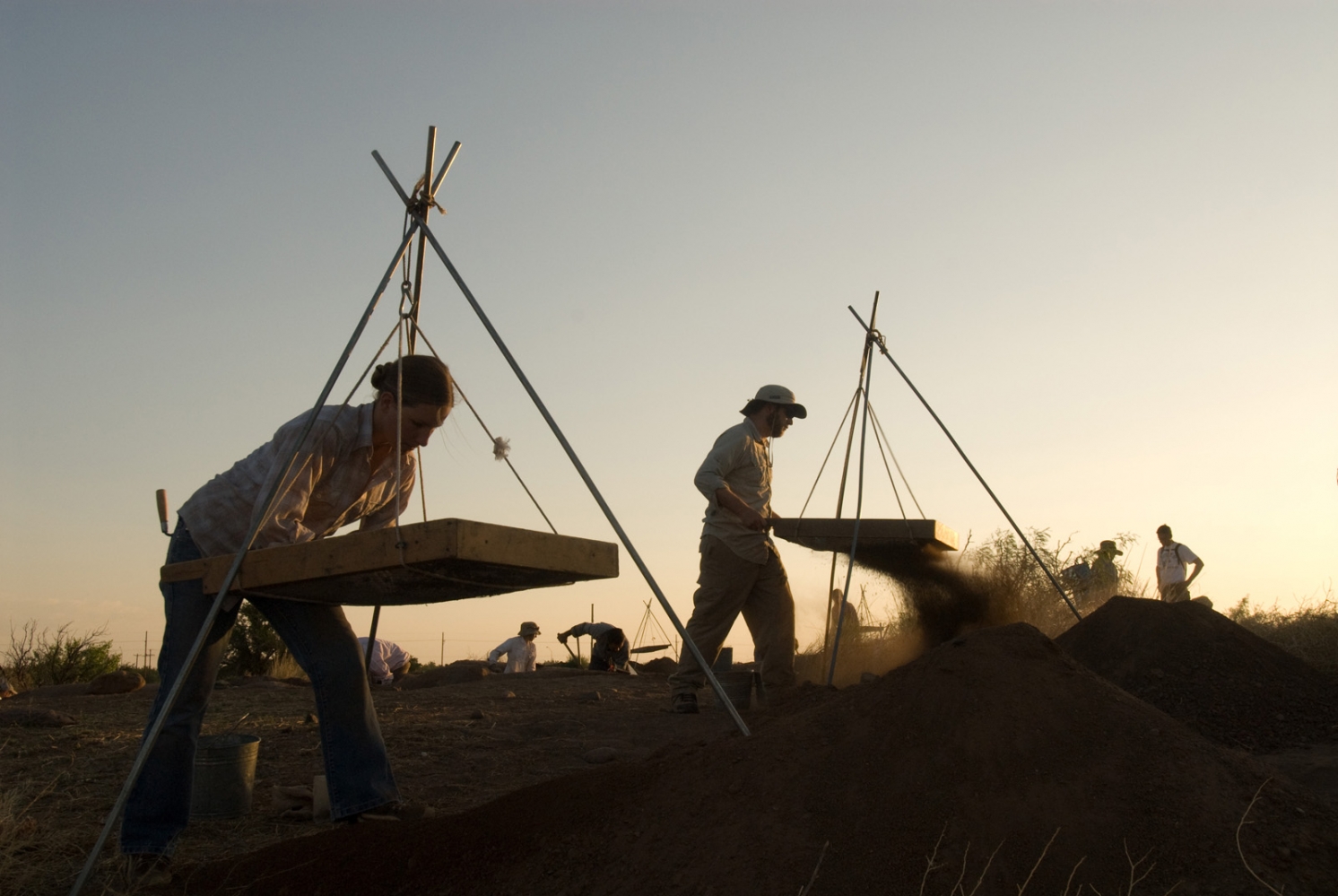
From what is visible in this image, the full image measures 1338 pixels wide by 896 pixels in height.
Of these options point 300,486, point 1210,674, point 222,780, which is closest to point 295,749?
point 222,780

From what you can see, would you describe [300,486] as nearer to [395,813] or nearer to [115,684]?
[395,813]

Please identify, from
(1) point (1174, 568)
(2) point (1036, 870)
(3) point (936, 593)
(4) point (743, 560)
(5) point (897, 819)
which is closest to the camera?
(2) point (1036, 870)

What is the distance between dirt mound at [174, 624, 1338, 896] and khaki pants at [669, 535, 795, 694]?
8.00ft

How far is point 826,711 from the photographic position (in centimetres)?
323

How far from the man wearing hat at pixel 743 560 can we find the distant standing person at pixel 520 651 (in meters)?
4.71

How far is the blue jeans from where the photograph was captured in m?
2.98

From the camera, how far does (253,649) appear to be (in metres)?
10.9

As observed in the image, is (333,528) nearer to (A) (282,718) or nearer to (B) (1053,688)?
(B) (1053,688)

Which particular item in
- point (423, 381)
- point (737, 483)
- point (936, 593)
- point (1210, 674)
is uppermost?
point (737, 483)

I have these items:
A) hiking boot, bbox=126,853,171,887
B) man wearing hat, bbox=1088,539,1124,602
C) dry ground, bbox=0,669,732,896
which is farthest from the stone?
man wearing hat, bbox=1088,539,1124,602

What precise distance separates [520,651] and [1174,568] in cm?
616

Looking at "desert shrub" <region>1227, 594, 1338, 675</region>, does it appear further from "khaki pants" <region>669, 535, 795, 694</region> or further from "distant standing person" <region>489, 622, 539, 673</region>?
"distant standing person" <region>489, 622, 539, 673</region>

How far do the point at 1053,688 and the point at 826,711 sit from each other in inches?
26.4

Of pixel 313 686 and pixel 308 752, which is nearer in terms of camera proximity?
pixel 313 686
